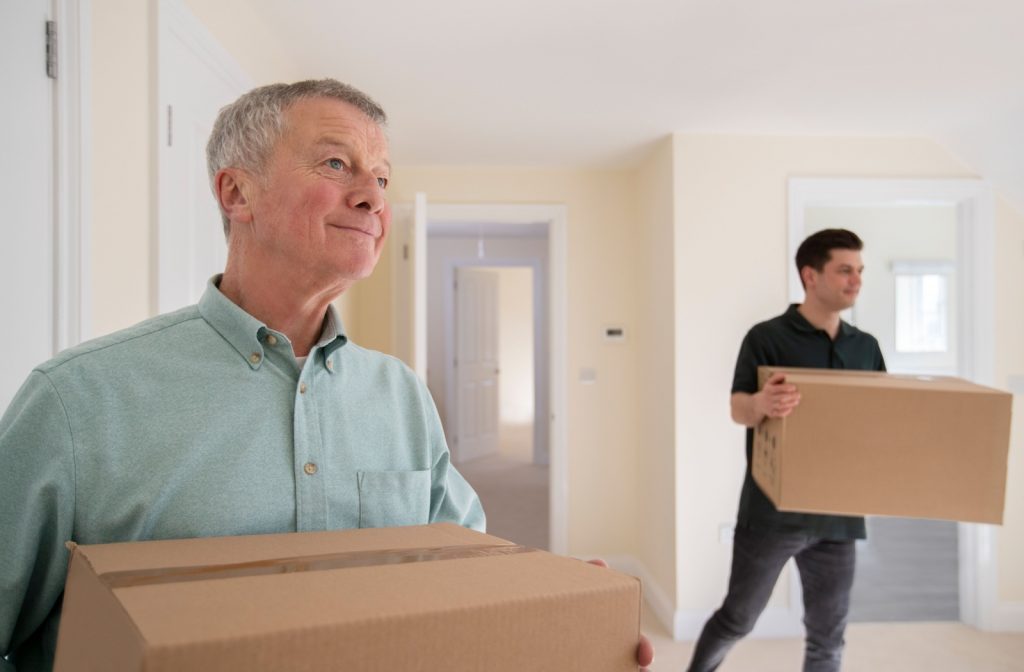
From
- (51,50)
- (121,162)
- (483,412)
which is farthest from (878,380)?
(483,412)

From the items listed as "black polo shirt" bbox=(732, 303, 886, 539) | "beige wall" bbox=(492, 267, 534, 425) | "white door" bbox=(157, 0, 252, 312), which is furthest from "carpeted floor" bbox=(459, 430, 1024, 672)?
"beige wall" bbox=(492, 267, 534, 425)

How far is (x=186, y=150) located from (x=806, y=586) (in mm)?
2266

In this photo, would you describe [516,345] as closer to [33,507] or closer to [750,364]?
[750,364]

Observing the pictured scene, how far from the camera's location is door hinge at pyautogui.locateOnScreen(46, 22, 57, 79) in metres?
1.16

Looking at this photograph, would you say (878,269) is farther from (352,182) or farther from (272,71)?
(352,182)

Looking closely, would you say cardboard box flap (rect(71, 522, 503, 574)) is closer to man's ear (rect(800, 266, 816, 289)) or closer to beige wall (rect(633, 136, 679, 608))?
man's ear (rect(800, 266, 816, 289))

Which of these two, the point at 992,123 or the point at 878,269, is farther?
the point at 878,269

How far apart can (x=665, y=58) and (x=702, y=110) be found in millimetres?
688

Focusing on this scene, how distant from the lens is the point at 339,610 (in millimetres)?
466

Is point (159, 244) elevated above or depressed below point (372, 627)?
above

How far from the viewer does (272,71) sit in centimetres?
238

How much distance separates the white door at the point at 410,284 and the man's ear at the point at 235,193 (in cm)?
206

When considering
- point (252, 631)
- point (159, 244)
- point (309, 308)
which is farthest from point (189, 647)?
point (159, 244)

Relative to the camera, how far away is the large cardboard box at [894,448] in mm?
1843
